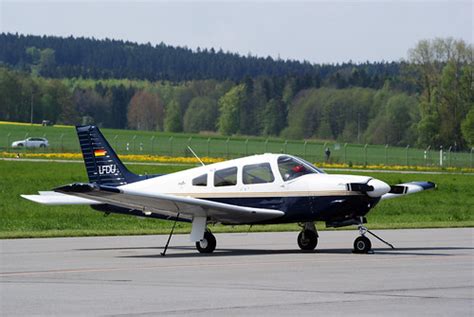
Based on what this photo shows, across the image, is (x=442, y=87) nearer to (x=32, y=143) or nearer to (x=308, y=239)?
(x=32, y=143)

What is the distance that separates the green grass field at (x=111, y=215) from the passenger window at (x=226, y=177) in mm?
5885

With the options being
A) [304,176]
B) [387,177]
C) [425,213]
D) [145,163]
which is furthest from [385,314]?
[145,163]

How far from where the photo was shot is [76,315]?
1266cm

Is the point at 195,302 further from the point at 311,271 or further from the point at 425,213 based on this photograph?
the point at 425,213

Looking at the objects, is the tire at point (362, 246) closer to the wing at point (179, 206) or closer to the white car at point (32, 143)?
the wing at point (179, 206)

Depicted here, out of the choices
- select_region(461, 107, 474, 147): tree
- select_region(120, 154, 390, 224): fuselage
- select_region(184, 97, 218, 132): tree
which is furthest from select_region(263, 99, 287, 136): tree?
select_region(120, 154, 390, 224): fuselage

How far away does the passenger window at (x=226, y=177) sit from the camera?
72.7 feet

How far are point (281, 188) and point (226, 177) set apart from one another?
120 cm

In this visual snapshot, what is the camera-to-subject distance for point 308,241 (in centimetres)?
2200

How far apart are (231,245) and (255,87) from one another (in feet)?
546

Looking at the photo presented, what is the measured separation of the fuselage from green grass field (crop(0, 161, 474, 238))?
5.57m

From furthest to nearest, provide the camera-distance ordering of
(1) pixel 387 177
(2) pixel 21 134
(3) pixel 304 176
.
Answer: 1. (2) pixel 21 134
2. (1) pixel 387 177
3. (3) pixel 304 176

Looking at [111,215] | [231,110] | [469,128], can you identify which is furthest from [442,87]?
[111,215]

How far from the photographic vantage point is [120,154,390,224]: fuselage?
21.2 meters
